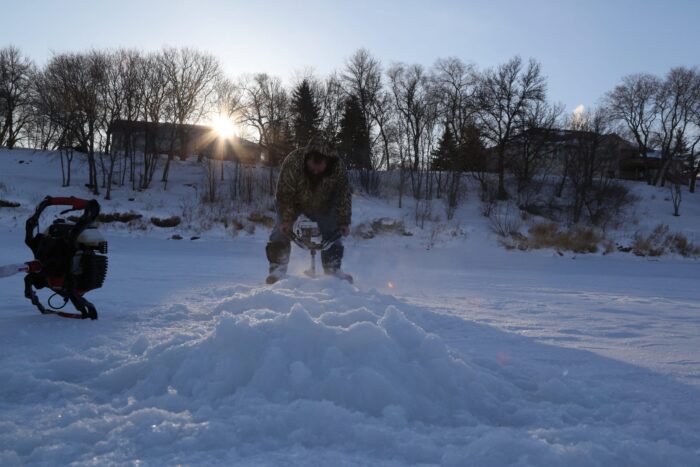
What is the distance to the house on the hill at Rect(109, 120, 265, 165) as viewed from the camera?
3107cm

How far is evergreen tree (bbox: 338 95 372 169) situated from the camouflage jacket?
29547mm

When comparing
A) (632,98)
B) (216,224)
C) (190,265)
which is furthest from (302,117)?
(632,98)

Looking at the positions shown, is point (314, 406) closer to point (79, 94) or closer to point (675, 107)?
point (79, 94)

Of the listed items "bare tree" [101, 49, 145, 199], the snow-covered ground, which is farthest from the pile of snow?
"bare tree" [101, 49, 145, 199]

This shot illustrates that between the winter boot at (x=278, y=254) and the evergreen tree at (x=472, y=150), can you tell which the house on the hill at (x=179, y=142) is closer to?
the evergreen tree at (x=472, y=150)

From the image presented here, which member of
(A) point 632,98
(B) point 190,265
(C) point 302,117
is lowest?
(B) point 190,265

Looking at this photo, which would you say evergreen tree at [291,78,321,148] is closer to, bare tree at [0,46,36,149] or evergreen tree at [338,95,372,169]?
evergreen tree at [338,95,372,169]

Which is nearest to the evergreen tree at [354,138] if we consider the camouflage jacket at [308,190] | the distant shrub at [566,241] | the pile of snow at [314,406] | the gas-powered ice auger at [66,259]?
the distant shrub at [566,241]

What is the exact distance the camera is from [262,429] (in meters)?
1.54

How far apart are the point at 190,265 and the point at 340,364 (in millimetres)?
5304

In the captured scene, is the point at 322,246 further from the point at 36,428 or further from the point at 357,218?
the point at 357,218

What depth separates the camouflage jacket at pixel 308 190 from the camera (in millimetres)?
5152

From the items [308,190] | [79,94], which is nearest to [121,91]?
[79,94]

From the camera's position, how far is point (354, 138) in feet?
114
